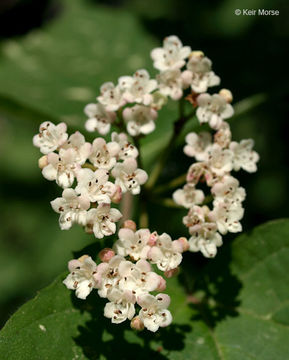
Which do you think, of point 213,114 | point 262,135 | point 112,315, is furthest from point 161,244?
point 262,135

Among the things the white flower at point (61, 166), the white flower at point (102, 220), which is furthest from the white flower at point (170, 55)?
the white flower at point (102, 220)

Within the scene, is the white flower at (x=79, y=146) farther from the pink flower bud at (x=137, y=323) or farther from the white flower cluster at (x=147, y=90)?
the pink flower bud at (x=137, y=323)

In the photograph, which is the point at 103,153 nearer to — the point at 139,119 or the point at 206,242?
the point at 139,119

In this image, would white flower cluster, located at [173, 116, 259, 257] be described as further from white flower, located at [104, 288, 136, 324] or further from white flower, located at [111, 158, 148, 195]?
white flower, located at [104, 288, 136, 324]

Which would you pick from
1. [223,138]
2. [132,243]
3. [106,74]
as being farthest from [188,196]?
[106,74]

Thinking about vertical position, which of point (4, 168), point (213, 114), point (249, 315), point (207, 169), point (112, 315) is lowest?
point (249, 315)

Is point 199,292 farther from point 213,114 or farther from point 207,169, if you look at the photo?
point 213,114
